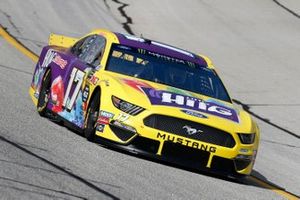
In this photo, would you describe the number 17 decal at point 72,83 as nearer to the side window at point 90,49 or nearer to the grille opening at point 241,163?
the side window at point 90,49

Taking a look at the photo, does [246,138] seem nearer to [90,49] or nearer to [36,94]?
[90,49]

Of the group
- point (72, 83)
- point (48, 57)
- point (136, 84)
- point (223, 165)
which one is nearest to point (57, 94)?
point (72, 83)

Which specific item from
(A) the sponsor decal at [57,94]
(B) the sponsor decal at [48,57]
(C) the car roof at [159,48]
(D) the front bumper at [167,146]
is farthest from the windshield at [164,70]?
(B) the sponsor decal at [48,57]

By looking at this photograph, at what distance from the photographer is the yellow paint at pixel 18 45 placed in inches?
744

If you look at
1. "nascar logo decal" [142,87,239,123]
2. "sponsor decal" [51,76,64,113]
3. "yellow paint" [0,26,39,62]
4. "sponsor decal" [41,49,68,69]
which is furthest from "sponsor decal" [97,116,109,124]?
"yellow paint" [0,26,39,62]

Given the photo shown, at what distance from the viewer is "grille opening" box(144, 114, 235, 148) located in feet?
33.3

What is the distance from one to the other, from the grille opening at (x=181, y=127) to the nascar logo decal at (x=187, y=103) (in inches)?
8.8

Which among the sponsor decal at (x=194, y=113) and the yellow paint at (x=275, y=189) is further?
the sponsor decal at (x=194, y=113)

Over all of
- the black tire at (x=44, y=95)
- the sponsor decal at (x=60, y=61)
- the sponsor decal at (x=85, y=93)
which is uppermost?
the sponsor decal at (x=85, y=93)

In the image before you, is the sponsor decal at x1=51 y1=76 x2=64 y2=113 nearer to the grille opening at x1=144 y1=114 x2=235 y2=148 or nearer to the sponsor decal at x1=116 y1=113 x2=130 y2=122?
the sponsor decal at x1=116 y1=113 x2=130 y2=122

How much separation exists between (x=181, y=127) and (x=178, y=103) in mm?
396

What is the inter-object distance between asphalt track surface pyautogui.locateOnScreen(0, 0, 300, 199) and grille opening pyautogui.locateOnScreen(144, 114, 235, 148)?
0.40 m

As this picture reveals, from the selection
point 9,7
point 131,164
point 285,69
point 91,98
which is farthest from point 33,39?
point 131,164

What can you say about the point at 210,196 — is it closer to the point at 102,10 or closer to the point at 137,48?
the point at 137,48
